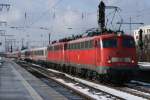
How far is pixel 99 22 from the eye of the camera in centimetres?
4903

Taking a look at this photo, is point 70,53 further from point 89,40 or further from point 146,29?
point 146,29

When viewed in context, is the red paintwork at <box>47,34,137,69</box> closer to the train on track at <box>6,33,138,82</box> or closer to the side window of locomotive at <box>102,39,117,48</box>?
the train on track at <box>6,33,138,82</box>

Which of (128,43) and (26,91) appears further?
(128,43)

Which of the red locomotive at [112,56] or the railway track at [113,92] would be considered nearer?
the railway track at [113,92]

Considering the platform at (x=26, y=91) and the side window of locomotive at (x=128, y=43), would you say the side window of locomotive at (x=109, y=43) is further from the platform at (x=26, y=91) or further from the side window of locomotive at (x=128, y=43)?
the platform at (x=26, y=91)

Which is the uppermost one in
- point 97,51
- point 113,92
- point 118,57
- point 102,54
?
point 97,51

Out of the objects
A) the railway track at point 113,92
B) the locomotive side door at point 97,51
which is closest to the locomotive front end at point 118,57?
the locomotive side door at point 97,51

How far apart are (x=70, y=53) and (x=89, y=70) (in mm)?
9688

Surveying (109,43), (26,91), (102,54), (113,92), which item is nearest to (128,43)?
(109,43)

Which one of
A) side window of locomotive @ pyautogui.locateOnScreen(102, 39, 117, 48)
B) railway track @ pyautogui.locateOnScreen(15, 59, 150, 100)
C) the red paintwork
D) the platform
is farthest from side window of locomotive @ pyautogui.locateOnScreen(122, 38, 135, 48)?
the platform

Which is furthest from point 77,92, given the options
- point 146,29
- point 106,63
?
point 146,29

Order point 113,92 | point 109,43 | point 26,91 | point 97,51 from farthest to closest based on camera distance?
1. point 97,51
2. point 109,43
3. point 26,91
4. point 113,92

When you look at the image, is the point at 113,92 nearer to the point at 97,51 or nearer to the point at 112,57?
the point at 112,57

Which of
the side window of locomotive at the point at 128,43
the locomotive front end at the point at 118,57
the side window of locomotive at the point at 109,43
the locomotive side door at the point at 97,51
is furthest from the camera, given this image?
the locomotive side door at the point at 97,51
